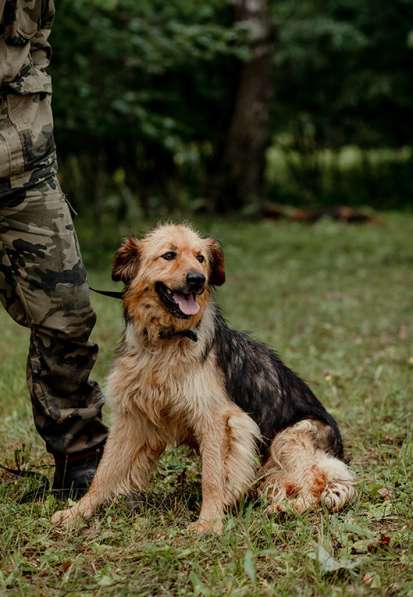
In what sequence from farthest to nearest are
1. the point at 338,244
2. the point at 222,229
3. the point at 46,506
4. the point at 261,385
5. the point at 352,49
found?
the point at 352,49 < the point at 222,229 < the point at 338,244 < the point at 261,385 < the point at 46,506

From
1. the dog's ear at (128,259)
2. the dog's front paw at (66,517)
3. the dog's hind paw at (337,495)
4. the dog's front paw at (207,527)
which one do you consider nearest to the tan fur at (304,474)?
the dog's hind paw at (337,495)

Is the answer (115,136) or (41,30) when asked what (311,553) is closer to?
(41,30)

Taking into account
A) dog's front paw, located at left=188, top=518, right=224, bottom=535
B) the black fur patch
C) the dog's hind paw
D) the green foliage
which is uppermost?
the green foliage

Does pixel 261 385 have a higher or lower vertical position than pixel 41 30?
lower

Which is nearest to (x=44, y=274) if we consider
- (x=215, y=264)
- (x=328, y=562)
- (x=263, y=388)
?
(x=215, y=264)

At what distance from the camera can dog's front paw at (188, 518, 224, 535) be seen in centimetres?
364

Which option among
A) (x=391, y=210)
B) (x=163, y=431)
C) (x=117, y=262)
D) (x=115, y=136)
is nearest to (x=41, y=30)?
(x=117, y=262)

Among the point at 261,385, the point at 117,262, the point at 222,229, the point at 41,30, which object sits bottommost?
the point at 222,229

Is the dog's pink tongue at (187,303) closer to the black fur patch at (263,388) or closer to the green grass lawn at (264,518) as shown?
the black fur patch at (263,388)

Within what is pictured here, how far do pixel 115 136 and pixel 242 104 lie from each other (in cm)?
284

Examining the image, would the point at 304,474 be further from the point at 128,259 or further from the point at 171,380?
the point at 128,259

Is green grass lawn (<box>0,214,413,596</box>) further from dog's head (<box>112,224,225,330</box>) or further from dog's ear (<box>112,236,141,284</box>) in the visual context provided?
dog's ear (<box>112,236,141,284</box>)

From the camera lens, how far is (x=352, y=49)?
65.3 ft

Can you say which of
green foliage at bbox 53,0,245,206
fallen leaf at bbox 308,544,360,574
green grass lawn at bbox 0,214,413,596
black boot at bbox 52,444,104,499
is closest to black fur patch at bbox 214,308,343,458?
green grass lawn at bbox 0,214,413,596
